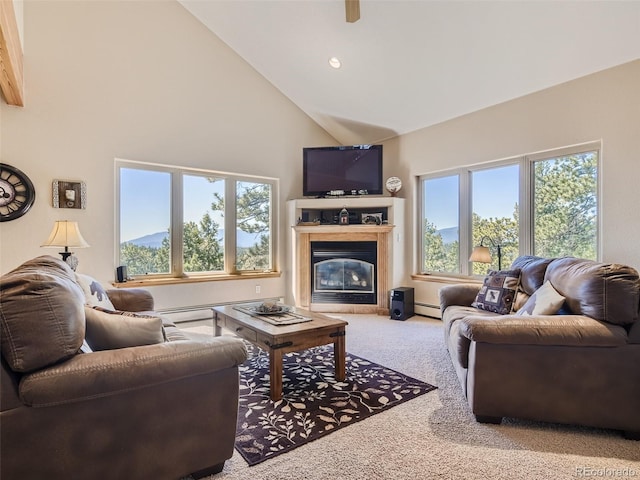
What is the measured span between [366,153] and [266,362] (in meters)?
3.41

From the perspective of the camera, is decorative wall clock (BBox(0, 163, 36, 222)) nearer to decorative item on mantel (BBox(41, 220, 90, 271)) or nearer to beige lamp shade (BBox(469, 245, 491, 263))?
decorative item on mantel (BBox(41, 220, 90, 271))

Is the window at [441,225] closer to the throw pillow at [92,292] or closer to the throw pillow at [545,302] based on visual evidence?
the throw pillow at [545,302]

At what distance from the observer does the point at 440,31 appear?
12.0ft

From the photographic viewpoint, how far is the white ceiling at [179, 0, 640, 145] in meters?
3.22

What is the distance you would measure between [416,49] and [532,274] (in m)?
2.66

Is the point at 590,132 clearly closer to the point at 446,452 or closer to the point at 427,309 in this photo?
the point at 427,309

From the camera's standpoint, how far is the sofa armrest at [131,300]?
120 inches

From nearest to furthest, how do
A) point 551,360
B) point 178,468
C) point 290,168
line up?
1. point 178,468
2. point 551,360
3. point 290,168

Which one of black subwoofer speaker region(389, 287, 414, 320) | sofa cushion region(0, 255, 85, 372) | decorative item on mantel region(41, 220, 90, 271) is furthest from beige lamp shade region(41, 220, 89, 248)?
black subwoofer speaker region(389, 287, 414, 320)

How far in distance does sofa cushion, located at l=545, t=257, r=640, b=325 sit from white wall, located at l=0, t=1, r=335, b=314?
13.0 ft

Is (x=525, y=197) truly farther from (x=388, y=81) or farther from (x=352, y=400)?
(x=352, y=400)

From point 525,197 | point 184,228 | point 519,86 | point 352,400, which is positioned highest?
point 519,86

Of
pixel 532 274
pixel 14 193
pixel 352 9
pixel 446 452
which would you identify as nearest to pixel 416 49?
pixel 352 9

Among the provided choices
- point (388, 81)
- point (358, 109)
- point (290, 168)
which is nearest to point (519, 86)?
point (388, 81)
